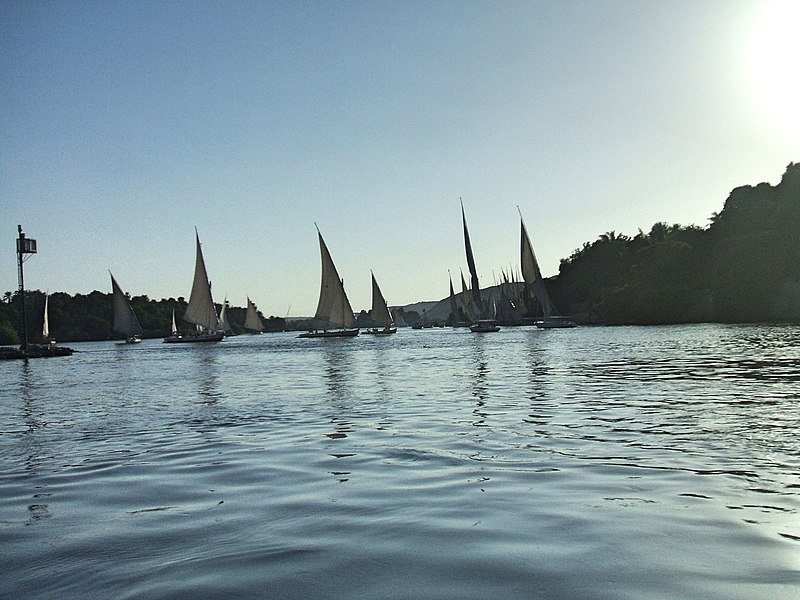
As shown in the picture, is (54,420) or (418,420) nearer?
(418,420)

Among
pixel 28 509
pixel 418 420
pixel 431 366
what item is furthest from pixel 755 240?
pixel 28 509

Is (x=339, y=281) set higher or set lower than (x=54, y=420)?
higher

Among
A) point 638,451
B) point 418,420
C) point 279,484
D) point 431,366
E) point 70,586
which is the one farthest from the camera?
point 431,366

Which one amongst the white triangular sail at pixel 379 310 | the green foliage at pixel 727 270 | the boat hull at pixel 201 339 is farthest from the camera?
the white triangular sail at pixel 379 310

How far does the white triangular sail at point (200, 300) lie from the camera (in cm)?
8450

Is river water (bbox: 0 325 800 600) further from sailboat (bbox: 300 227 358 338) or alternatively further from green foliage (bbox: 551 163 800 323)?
green foliage (bbox: 551 163 800 323)

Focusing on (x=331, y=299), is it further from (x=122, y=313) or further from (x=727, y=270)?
(x=727, y=270)

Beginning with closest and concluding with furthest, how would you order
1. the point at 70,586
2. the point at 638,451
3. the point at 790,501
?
the point at 70,586
the point at 790,501
the point at 638,451

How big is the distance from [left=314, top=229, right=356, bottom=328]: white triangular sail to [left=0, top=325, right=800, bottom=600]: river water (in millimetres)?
70108

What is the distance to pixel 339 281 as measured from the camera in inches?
3546

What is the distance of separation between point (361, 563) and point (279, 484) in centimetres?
366

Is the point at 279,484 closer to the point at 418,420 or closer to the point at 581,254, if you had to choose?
the point at 418,420

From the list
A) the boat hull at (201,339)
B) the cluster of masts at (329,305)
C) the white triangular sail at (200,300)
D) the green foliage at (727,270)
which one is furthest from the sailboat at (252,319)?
the green foliage at (727,270)

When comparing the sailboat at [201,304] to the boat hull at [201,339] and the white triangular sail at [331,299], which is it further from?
the white triangular sail at [331,299]
